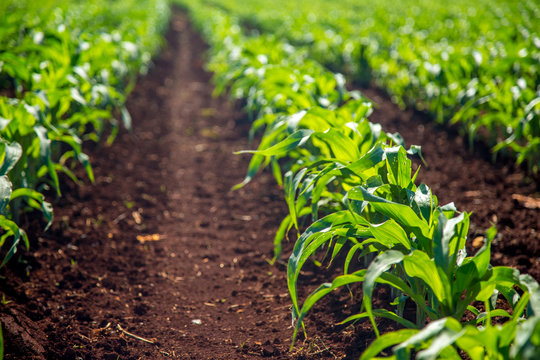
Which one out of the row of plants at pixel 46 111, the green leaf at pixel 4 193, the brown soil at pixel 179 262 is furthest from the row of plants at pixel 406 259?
the row of plants at pixel 46 111

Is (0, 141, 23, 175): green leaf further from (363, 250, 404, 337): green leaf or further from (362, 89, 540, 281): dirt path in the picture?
(362, 89, 540, 281): dirt path

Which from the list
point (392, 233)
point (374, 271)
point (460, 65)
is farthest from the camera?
point (460, 65)

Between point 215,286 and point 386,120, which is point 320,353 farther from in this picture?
point 386,120

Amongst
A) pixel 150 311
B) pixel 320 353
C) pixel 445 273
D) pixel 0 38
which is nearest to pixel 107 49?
pixel 0 38

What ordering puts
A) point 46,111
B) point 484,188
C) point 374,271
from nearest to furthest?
point 374,271 < point 46,111 < point 484,188

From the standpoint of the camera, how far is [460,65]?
15.6 feet

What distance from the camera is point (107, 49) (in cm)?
497

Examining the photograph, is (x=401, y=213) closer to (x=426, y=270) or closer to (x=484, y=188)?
(x=426, y=270)

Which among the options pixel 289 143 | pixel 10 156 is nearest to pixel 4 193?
pixel 10 156

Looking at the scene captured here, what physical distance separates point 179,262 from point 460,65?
141 inches

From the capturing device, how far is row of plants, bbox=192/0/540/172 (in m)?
3.78

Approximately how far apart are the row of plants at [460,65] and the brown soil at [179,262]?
0.43 m

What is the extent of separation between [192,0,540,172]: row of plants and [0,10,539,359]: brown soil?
0.43m

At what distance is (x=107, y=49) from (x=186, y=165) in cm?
163
